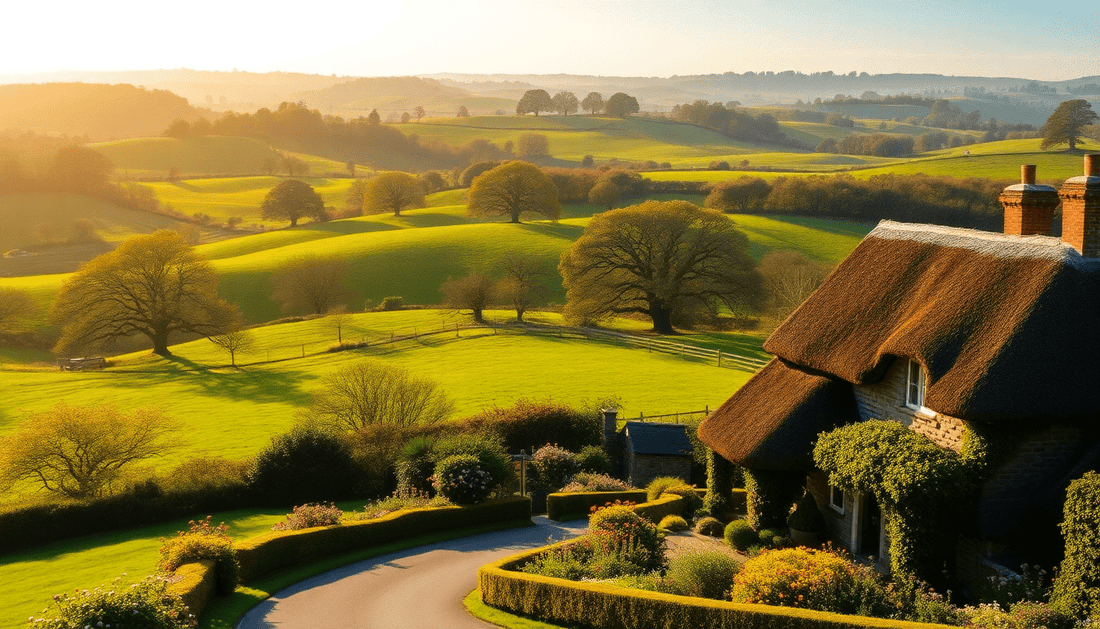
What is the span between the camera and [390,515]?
26031 millimetres

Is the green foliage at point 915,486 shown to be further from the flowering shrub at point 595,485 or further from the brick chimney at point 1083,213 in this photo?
the flowering shrub at point 595,485

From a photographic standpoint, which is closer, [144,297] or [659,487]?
[659,487]

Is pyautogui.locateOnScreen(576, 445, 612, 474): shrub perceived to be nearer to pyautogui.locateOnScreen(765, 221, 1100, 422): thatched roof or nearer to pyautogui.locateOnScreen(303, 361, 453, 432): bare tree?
pyautogui.locateOnScreen(303, 361, 453, 432): bare tree

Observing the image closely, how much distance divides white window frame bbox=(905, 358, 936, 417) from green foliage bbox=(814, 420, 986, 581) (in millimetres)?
664

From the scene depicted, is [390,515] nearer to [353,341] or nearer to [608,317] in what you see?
[353,341]

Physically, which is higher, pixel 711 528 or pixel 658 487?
pixel 711 528

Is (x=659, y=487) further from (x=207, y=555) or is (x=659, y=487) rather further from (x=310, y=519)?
(x=207, y=555)

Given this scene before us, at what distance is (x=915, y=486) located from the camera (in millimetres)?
16891

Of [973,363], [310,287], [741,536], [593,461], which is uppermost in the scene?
[973,363]

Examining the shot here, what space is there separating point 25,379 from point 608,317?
4023 cm

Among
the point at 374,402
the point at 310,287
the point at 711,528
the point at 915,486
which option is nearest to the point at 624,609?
the point at 915,486

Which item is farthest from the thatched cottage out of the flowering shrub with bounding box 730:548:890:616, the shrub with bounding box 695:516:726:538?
the shrub with bounding box 695:516:726:538

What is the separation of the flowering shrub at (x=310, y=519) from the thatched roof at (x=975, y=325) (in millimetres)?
12832

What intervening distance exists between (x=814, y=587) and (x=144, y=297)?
6159 cm
